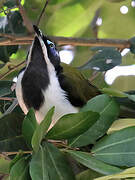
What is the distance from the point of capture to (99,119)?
1.41 metres

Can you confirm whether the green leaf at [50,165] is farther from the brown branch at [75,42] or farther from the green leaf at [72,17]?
the green leaf at [72,17]

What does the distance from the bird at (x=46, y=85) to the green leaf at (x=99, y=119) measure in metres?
0.36

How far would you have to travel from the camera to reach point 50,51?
1.93 m

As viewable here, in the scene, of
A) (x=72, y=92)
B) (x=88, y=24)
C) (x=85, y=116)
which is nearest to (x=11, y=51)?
(x=72, y=92)

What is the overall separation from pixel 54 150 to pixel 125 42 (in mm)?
1030

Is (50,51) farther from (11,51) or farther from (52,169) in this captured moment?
(52,169)

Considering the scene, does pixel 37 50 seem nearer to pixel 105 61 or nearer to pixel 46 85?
pixel 46 85

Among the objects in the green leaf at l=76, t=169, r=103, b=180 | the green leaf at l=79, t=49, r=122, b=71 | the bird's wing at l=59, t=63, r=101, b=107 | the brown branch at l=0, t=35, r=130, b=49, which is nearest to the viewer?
the green leaf at l=76, t=169, r=103, b=180

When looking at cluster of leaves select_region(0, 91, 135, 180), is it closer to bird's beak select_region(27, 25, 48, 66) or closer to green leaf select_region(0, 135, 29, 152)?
green leaf select_region(0, 135, 29, 152)

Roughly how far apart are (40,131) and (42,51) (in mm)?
699

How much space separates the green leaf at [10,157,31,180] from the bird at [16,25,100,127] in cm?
46

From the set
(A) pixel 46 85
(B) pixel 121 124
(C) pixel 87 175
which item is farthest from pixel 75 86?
(C) pixel 87 175

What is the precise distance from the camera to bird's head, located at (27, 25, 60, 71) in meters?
1.84

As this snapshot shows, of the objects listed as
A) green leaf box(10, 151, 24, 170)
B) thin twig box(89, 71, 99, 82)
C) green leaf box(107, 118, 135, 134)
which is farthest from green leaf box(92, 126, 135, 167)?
thin twig box(89, 71, 99, 82)
